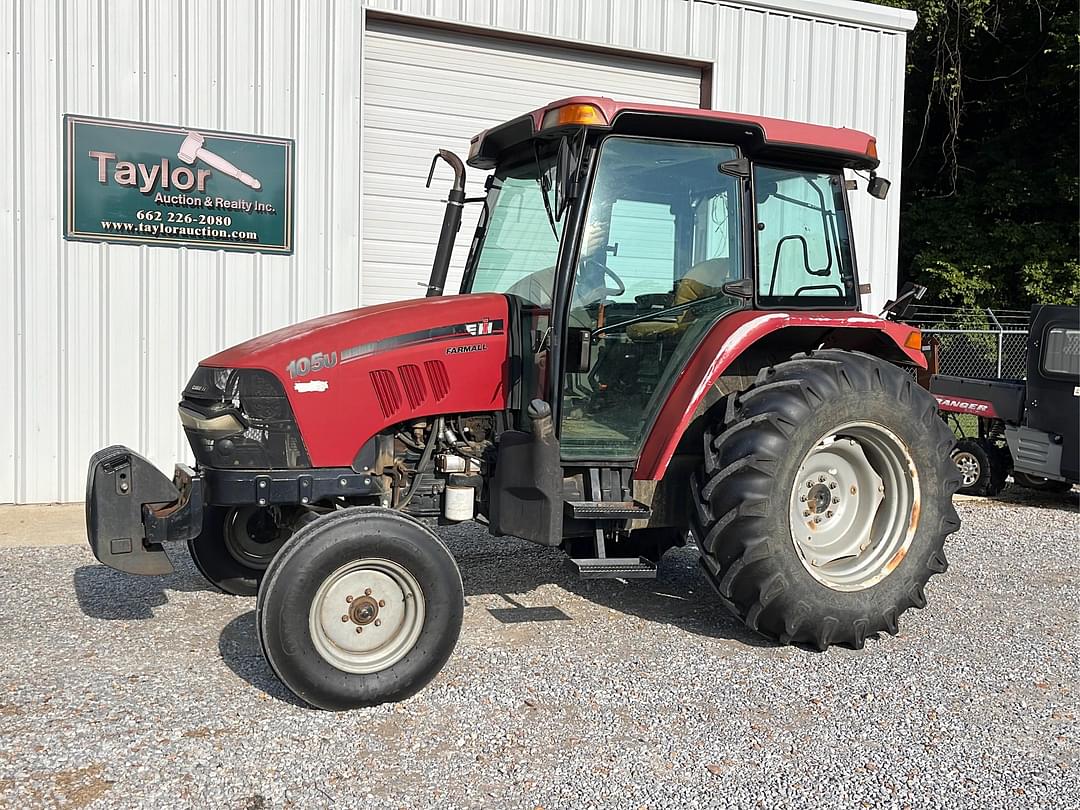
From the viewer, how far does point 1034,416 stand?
8.73 metres

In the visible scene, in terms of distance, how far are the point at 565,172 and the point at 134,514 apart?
7.13ft

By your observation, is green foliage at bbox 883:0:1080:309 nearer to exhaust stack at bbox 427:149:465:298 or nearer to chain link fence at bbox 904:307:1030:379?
chain link fence at bbox 904:307:1030:379

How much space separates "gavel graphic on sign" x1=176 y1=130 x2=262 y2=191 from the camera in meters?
8.04

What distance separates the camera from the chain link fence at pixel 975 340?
14086 mm

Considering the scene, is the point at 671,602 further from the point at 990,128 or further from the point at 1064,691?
the point at 990,128

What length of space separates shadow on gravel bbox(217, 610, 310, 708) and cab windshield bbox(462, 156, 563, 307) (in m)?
1.87

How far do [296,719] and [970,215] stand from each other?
20242 mm

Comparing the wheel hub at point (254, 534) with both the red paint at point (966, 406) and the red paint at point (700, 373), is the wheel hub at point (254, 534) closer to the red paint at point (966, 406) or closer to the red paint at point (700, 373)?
the red paint at point (700, 373)

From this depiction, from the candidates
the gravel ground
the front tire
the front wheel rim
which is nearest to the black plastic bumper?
the gravel ground

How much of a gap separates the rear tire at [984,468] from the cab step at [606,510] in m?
5.69

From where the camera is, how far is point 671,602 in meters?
5.26

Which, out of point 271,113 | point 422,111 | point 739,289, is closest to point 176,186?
point 271,113

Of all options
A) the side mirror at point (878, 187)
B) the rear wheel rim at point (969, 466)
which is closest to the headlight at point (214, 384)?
the side mirror at point (878, 187)

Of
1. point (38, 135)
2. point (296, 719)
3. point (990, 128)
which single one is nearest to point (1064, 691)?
point (296, 719)
